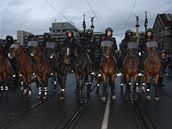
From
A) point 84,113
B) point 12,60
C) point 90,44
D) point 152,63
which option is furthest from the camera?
point 12,60

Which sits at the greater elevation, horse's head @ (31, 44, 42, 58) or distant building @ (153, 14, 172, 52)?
distant building @ (153, 14, 172, 52)

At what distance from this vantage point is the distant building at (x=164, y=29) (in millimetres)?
74000

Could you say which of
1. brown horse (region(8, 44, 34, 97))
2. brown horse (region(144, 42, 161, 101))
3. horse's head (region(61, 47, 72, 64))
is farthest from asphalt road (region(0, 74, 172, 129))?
horse's head (region(61, 47, 72, 64))

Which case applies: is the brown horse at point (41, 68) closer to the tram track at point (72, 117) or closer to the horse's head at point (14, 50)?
the horse's head at point (14, 50)

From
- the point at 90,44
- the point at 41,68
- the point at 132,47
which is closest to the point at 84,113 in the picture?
the point at 132,47

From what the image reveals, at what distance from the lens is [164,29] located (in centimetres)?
7869

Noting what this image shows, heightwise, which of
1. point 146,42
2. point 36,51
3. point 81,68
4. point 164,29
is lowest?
point 81,68

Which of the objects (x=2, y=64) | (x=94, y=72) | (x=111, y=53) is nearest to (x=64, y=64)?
(x=111, y=53)

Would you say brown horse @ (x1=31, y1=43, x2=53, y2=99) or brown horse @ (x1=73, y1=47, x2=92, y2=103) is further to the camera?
brown horse @ (x1=31, y1=43, x2=53, y2=99)

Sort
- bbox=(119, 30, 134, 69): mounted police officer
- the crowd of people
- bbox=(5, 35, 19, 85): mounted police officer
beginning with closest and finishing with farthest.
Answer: the crowd of people < bbox=(119, 30, 134, 69): mounted police officer < bbox=(5, 35, 19, 85): mounted police officer

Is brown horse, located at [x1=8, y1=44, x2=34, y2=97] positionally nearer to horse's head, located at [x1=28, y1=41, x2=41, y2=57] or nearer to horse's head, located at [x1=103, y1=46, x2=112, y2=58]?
horse's head, located at [x1=28, y1=41, x2=41, y2=57]

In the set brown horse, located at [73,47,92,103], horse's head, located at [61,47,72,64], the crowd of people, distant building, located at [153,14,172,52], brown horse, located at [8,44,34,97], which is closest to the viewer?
horse's head, located at [61,47,72,64]

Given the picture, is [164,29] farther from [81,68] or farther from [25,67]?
[81,68]

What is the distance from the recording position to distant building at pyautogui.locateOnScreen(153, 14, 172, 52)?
2913 inches
